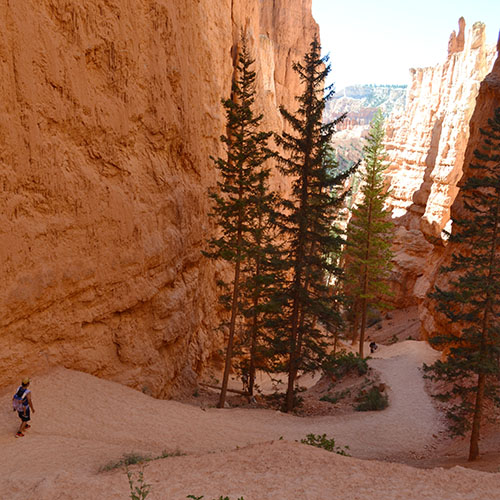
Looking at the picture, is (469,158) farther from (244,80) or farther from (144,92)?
(144,92)

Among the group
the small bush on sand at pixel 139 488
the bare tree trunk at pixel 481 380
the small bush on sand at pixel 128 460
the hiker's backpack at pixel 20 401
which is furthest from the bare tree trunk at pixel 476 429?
the hiker's backpack at pixel 20 401

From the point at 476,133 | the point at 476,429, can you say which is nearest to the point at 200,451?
the point at 476,429

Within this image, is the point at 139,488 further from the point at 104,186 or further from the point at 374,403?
the point at 374,403

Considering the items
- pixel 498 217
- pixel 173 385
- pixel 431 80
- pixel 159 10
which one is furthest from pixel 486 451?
pixel 431 80

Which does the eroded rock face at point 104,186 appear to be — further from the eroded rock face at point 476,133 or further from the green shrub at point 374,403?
the eroded rock face at point 476,133

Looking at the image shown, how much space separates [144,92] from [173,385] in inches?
499

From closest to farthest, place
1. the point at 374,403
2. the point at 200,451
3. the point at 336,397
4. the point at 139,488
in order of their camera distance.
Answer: the point at 139,488 < the point at 200,451 < the point at 374,403 < the point at 336,397

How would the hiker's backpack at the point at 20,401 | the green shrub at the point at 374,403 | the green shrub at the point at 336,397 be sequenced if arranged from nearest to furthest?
the hiker's backpack at the point at 20,401
the green shrub at the point at 374,403
the green shrub at the point at 336,397

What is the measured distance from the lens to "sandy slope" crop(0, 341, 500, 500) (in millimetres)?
6715

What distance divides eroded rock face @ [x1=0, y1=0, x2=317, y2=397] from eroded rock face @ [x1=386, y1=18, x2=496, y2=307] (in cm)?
2884

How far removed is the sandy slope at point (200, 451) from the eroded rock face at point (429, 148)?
91.8ft

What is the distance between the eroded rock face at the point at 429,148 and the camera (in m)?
43.9

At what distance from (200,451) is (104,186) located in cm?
876

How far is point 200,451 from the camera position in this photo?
33.9 ft
